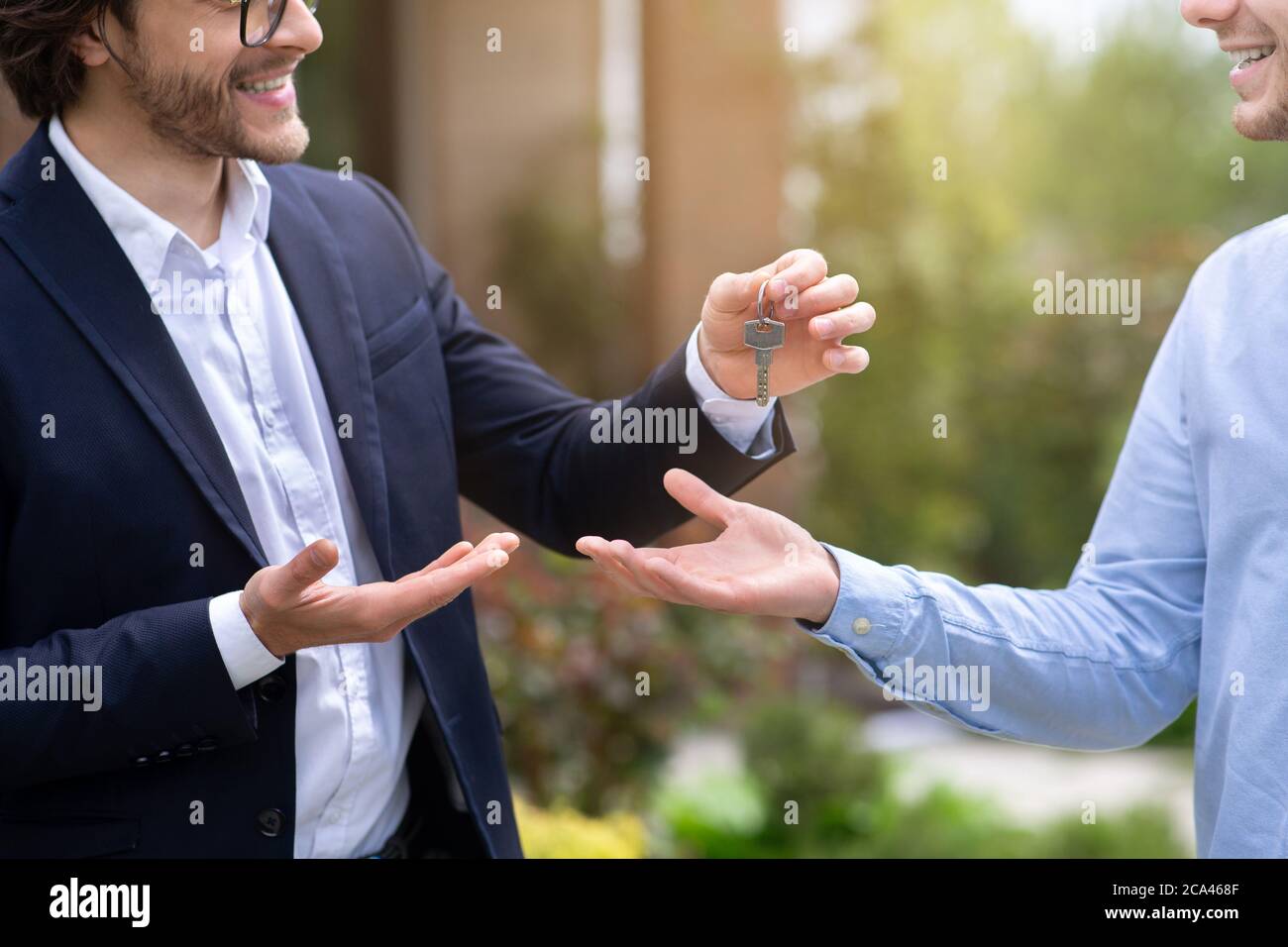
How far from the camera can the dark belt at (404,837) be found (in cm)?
181

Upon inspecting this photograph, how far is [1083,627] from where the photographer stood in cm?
172

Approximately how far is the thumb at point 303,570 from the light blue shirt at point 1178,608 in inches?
25.2

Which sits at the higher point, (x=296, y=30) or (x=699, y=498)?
(x=296, y=30)

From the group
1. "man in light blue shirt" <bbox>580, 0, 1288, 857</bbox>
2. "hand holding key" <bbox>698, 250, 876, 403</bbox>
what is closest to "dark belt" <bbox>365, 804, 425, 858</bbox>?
"man in light blue shirt" <bbox>580, 0, 1288, 857</bbox>

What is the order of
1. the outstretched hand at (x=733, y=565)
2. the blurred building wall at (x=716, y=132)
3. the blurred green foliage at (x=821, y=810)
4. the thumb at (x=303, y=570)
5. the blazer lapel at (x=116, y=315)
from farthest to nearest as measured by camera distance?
1. the blurred building wall at (x=716, y=132)
2. the blurred green foliage at (x=821, y=810)
3. the blazer lapel at (x=116, y=315)
4. the outstretched hand at (x=733, y=565)
5. the thumb at (x=303, y=570)

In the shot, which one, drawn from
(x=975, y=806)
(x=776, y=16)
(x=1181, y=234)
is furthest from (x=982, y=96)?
(x=975, y=806)

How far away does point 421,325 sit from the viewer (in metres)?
1.98

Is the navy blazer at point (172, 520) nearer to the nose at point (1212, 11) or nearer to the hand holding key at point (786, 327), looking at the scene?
the hand holding key at point (786, 327)

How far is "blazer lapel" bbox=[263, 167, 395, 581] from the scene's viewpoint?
70.7 inches

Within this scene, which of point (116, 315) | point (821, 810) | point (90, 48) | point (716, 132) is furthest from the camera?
point (716, 132)

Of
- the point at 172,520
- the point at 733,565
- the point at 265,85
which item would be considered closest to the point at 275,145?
the point at 265,85

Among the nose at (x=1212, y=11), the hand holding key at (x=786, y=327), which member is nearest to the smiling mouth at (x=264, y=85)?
the hand holding key at (x=786, y=327)

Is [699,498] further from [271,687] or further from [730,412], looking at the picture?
[271,687]

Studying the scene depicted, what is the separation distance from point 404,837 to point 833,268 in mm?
5669
